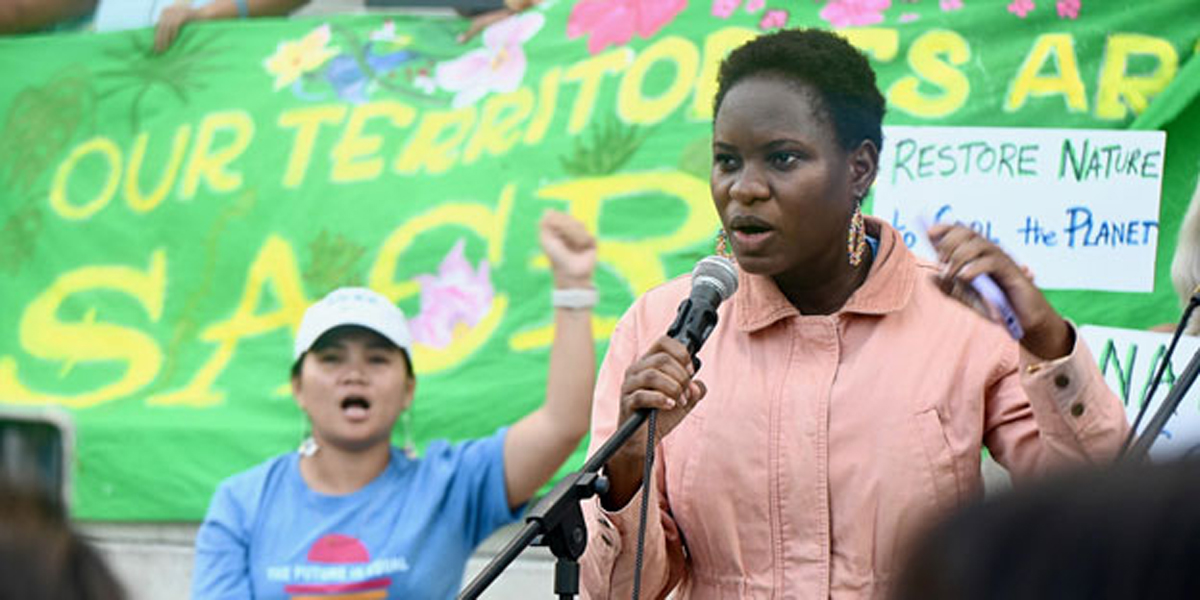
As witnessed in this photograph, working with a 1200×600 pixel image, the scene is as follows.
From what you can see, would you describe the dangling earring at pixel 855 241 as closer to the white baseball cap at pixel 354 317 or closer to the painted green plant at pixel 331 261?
the white baseball cap at pixel 354 317

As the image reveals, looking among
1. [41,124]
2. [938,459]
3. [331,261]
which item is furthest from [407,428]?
[938,459]

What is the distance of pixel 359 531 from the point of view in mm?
3518

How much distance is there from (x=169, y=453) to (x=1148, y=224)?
264 cm

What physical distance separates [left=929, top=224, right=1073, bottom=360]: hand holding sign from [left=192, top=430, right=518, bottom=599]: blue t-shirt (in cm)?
153

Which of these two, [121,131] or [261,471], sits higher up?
[121,131]

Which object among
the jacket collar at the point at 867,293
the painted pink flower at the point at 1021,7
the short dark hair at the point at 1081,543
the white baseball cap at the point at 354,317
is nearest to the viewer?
the short dark hair at the point at 1081,543

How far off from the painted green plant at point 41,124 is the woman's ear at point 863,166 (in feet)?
10.1

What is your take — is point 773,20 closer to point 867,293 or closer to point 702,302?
point 867,293

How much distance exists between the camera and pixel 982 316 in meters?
2.27

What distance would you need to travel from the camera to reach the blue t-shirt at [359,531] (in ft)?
11.3

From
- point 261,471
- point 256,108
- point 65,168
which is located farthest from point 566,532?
point 65,168

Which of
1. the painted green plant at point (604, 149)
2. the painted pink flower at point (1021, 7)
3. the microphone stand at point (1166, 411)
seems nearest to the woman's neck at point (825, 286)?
the microphone stand at point (1166, 411)

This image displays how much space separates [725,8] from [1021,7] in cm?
74

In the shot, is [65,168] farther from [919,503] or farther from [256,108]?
[919,503]
